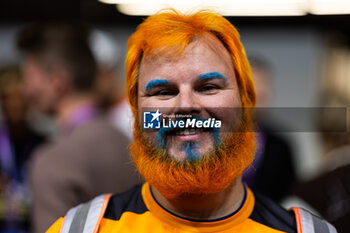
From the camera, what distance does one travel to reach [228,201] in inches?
47.4

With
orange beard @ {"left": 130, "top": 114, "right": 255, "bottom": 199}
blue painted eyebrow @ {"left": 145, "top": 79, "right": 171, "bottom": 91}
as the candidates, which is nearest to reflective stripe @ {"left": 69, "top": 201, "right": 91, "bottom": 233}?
orange beard @ {"left": 130, "top": 114, "right": 255, "bottom": 199}

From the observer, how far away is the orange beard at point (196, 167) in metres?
1.08

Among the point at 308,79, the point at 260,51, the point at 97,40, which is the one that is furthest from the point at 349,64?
the point at 97,40

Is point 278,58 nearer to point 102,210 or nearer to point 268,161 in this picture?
point 268,161

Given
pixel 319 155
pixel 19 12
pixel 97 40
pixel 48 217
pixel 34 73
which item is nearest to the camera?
pixel 48 217

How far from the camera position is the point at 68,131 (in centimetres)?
212

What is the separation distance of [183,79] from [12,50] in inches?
153

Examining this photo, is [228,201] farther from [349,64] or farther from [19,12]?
[349,64]

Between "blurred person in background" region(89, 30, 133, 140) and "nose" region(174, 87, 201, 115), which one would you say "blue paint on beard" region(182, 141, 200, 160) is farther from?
"blurred person in background" region(89, 30, 133, 140)

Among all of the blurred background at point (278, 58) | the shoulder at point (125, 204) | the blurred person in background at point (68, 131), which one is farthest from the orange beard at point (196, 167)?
the blurred background at point (278, 58)

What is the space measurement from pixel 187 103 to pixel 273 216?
0.48m

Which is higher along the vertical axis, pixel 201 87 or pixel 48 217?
pixel 201 87

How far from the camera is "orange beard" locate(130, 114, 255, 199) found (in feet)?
3.56

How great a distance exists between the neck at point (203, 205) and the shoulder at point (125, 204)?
8cm
